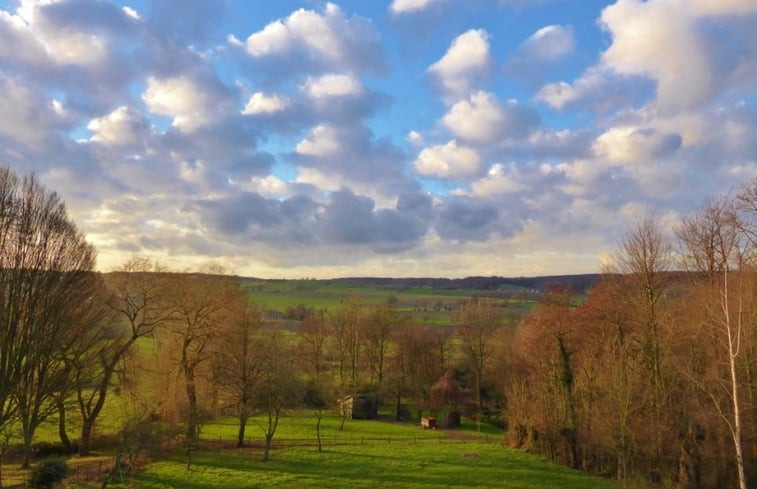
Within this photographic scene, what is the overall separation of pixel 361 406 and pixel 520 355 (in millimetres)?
20524

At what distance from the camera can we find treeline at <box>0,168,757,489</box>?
83.5 ft

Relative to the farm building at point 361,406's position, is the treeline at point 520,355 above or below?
above

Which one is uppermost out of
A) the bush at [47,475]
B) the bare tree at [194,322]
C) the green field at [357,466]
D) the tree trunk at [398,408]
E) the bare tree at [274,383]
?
the bare tree at [194,322]

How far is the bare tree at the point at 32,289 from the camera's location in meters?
23.9

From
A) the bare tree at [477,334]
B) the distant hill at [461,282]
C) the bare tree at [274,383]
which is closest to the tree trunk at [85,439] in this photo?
the bare tree at [274,383]

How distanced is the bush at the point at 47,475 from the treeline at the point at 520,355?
2062 millimetres

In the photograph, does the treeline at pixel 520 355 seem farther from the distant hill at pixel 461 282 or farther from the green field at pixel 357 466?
the distant hill at pixel 461 282

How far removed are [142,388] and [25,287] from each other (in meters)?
18.4

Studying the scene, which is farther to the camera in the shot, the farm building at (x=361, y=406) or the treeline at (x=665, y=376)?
the farm building at (x=361, y=406)

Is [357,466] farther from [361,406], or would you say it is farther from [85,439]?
[361,406]

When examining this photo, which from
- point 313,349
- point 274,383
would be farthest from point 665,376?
point 313,349

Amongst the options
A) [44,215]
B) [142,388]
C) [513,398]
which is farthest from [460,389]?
[44,215]

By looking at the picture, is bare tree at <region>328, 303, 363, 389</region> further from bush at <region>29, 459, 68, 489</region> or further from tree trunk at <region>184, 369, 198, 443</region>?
bush at <region>29, 459, 68, 489</region>

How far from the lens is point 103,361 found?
36.5 metres
